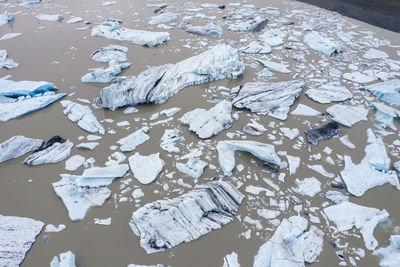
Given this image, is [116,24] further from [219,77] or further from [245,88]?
[245,88]

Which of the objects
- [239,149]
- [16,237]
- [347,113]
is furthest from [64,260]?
[347,113]

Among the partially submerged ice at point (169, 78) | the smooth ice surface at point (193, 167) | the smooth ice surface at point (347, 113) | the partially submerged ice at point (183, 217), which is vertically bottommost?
the partially submerged ice at point (183, 217)

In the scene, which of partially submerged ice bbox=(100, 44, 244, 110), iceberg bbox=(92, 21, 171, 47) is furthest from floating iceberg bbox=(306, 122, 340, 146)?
iceberg bbox=(92, 21, 171, 47)

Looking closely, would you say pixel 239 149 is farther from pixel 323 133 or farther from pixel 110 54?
pixel 110 54

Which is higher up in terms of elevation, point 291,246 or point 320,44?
point 320,44

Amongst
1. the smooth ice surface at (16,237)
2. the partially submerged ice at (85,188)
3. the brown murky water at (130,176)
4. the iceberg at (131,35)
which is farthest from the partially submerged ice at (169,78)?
the smooth ice surface at (16,237)

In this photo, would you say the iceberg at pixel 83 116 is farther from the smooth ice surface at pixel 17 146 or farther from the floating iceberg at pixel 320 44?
the floating iceberg at pixel 320 44
